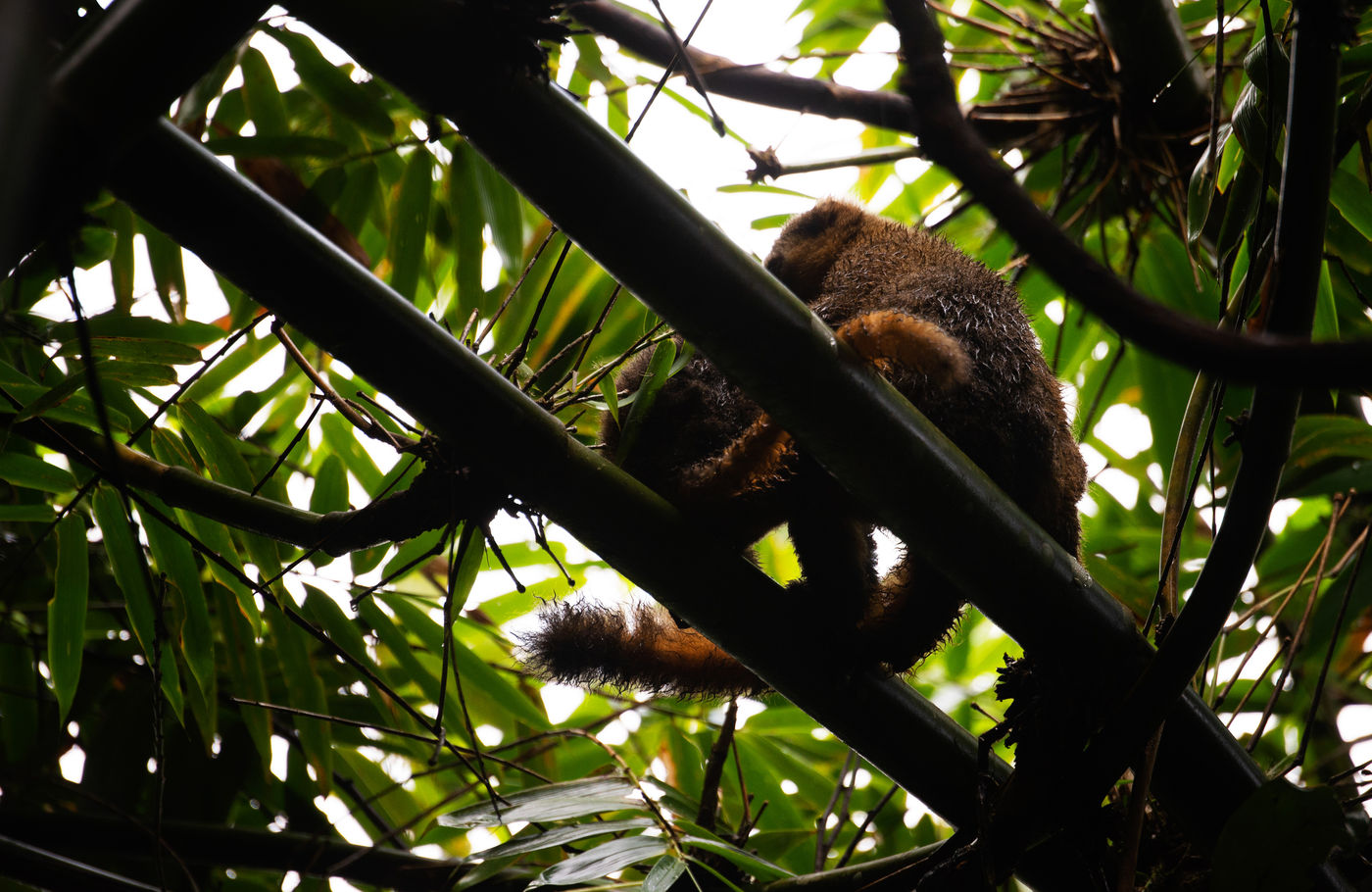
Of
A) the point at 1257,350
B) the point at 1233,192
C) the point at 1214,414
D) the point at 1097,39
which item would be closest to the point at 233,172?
the point at 1257,350

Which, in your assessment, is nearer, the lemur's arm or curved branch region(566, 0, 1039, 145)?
the lemur's arm

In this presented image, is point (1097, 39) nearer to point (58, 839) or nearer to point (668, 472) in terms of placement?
point (668, 472)

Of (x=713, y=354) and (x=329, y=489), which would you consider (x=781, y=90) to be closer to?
(x=329, y=489)

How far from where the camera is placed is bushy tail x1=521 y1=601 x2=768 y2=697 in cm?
154

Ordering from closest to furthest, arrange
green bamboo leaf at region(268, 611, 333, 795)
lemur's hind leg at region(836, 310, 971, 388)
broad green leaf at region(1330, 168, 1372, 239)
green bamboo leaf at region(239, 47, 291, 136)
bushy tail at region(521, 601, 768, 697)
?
lemur's hind leg at region(836, 310, 971, 388), broad green leaf at region(1330, 168, 1372, 239), bushy tail at region(521, 601, 768, 697), green bamboo leaf at region(268, 611, 333, 795), green bamboo leaf at region(239, 47, 291, 136)

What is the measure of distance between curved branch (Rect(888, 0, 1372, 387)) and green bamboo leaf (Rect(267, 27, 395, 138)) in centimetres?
132

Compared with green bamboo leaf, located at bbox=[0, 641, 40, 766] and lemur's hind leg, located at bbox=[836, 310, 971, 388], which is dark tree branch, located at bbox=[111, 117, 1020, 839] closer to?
lemur's hind leg, located at bbox=[836, 310, 971, 388]

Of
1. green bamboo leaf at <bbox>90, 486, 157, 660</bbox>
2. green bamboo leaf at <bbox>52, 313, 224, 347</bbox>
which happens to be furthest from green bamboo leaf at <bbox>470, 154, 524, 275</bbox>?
green bamboo leaf at <bbox>90, 486, 157, 660</bbox>

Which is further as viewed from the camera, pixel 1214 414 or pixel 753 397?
pixel 1214 414

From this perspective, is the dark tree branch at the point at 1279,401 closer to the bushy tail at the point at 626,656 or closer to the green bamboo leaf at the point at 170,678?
the bushy tail at the point at 626,656

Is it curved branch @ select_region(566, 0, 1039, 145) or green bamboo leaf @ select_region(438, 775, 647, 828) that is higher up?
curved branch @ select_region(566, 0, 1039, 145)

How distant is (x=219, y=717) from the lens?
6.38 feet

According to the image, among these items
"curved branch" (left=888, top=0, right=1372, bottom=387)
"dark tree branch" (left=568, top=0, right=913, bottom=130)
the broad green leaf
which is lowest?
"curved branch" (left=888, top=0, right=1372, bottom=387)

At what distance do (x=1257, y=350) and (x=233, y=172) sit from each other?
782mm
